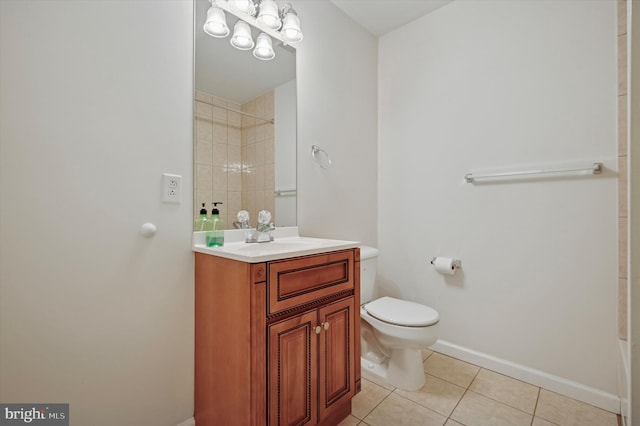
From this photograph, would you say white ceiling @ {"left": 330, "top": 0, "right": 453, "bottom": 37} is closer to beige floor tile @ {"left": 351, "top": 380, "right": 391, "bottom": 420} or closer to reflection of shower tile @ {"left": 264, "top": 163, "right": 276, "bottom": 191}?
reflection of shower tile @ {"left": 264, "top": 163, "right": 276, "bottom": 191}

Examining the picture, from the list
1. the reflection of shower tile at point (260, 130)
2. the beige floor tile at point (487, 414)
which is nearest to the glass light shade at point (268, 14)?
the reflection of shower tile at point (260, 130)

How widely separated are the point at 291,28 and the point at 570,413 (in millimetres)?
2441

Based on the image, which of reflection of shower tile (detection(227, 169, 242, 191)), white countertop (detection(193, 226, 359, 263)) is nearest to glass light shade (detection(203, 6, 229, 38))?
reflection of shower tile (detection(227, 169, 242, 191))

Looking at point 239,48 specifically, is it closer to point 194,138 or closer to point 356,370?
point 194,138

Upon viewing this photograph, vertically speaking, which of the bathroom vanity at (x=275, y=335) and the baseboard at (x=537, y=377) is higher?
the bathroom vanity at (x=275, y=335)

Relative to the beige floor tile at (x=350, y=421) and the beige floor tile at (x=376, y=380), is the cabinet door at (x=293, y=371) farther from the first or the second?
the beige floor tile at (x=376, y=380)

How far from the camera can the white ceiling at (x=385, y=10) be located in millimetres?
1974

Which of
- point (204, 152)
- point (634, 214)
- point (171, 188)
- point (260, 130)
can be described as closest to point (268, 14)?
point (260, 130)

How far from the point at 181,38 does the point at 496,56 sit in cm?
182

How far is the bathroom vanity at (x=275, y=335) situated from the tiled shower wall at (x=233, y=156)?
0.28 m

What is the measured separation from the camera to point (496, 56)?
1.80 metres

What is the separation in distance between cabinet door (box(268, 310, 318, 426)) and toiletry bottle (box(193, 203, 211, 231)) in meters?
0.58

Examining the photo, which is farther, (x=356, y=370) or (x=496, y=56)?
(x=496, y=56)

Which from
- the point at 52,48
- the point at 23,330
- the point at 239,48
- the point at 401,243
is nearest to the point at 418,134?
the point at 401,243
